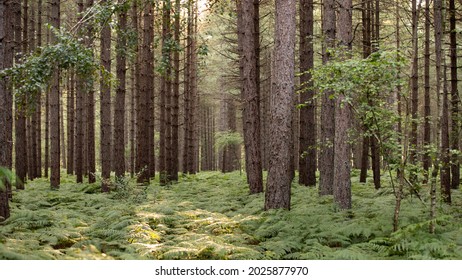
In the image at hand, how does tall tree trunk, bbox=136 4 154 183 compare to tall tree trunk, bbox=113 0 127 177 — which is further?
tall tree trunk, bbox=136 4 154 183

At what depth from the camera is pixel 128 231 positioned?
840 cm

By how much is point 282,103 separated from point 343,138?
171cm

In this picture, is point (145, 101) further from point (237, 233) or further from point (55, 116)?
point (237, 233)

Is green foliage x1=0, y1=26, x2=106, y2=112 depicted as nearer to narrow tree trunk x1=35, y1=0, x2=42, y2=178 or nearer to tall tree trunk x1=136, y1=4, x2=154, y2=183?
tall tree trunk x1=136, y1=4, x2=154, y2=183

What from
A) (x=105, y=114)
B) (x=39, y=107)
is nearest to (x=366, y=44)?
(x=105, y=114)

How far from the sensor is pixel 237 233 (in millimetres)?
8430

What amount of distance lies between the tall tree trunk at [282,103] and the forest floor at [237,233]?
736 mm

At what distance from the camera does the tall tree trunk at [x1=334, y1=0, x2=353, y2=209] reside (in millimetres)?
10156

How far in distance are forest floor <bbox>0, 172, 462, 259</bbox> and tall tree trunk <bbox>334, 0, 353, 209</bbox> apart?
466 millimetres

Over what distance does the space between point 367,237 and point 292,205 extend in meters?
3.59

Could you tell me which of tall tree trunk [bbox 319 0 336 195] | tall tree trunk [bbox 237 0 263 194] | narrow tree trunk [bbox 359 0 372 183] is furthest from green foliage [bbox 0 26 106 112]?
narrow tree trunk [bbox 359 0 372 183]

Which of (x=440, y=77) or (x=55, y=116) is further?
(x=55, y=116)

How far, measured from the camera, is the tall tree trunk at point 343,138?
10.2 metres
